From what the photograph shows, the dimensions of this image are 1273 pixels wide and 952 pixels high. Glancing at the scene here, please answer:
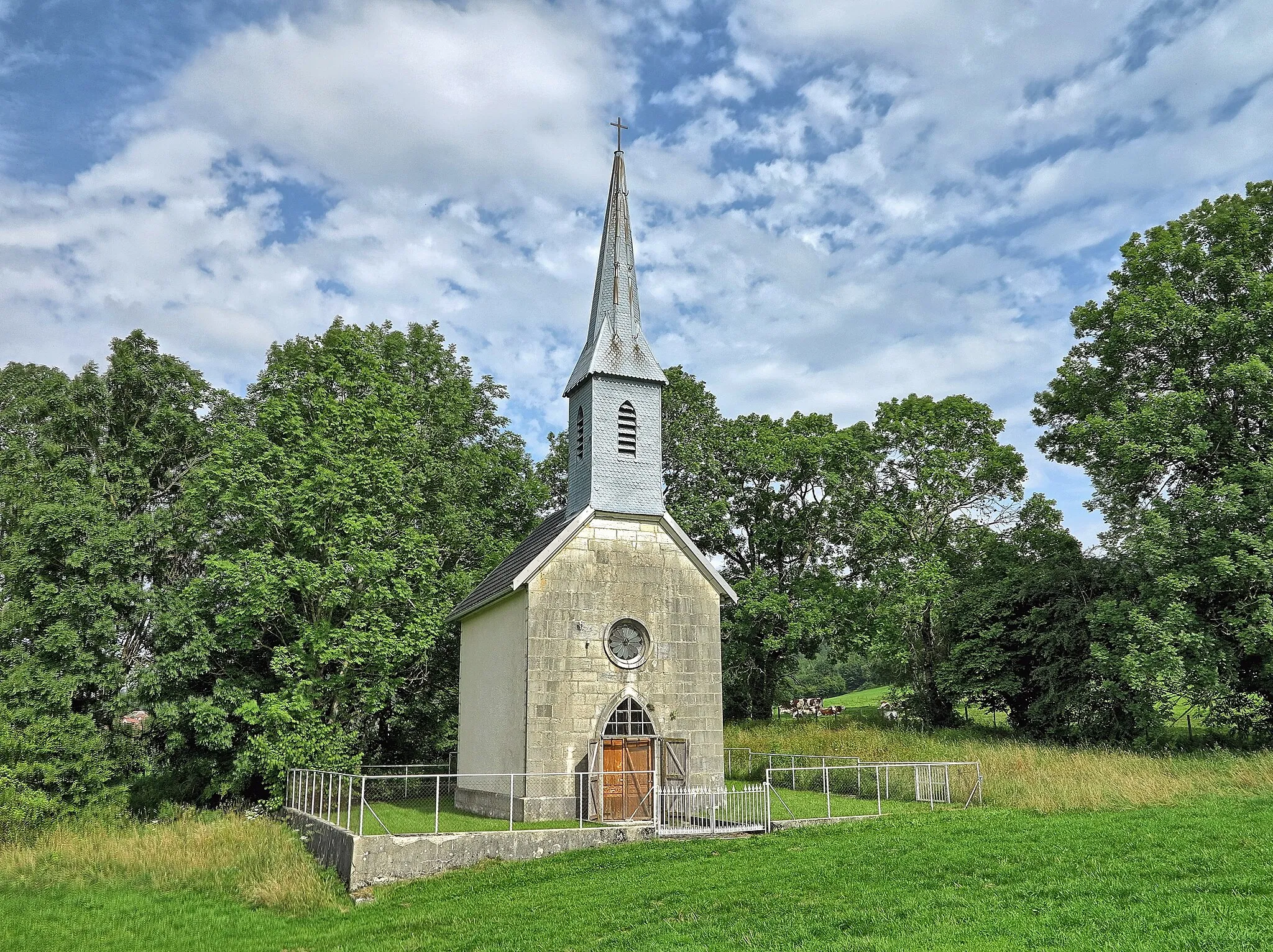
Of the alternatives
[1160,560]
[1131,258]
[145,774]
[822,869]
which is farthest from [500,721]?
[1131,258]

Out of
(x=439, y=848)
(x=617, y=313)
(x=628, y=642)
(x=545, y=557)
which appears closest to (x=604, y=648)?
(x=628, y=642)

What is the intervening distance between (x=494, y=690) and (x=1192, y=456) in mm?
18619

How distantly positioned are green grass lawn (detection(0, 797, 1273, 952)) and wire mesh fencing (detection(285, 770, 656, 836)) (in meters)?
2.44

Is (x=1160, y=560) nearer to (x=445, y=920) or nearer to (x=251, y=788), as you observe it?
(x=445, y=920)

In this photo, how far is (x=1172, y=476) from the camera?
2627 centimetres

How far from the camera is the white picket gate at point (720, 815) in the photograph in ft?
56.9

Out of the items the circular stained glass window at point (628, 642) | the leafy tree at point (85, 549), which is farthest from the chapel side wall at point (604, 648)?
the leafy tree at point (85, 549)

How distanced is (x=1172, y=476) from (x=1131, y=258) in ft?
22.6

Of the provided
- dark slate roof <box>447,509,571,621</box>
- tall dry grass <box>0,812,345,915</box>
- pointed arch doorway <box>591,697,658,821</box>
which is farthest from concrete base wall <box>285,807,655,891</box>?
dark slate roof <box>447,509,571,621</box>

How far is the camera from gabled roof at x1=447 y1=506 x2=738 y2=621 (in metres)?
21.0

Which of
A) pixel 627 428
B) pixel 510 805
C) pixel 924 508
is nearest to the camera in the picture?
pixel 510 805

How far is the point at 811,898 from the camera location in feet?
37.9

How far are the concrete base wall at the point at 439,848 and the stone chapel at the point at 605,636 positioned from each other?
176 centimetres

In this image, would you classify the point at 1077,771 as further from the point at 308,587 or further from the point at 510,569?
the point at 308,587
